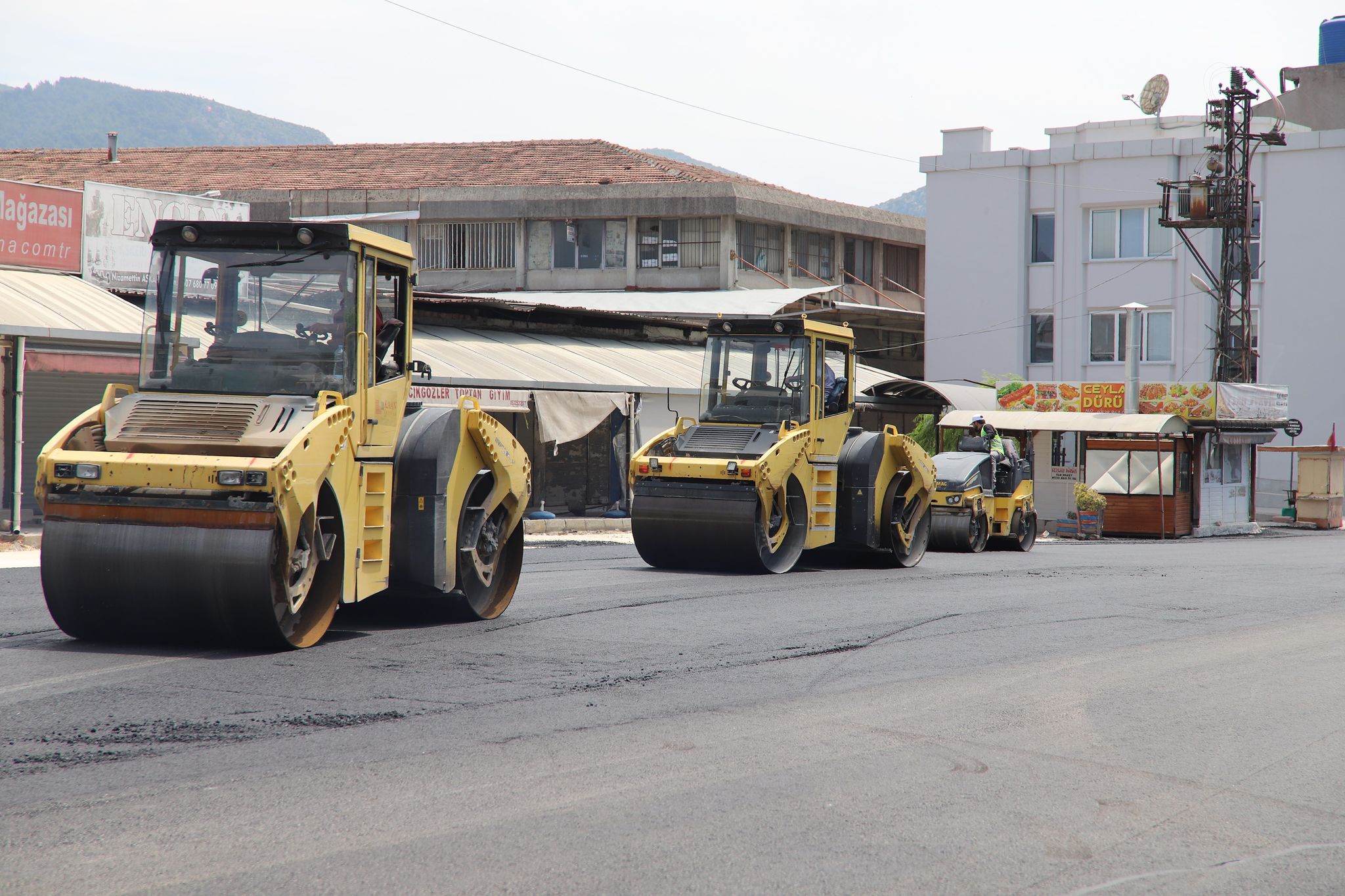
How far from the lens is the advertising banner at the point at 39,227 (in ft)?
68.5

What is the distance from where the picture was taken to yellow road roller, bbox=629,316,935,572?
15.0m

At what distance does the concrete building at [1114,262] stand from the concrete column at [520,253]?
12599mm

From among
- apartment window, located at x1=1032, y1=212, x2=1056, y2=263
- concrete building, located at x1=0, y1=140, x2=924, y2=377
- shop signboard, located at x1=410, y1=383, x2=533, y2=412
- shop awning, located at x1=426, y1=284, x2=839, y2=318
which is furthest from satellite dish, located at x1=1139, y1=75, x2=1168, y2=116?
shop signboard, located at x1=410, y1=383, x2=533, y2=412

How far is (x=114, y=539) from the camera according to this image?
8.11 m

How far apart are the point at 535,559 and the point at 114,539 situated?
9.16 m

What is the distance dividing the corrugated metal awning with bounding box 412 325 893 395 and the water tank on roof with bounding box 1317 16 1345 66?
2963cm

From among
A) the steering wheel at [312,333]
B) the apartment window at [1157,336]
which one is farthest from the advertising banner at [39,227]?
the apartment window at [1157,336]

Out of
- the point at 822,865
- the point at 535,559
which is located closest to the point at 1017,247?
the point at 535,559

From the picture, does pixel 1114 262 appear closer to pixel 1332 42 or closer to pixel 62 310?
pixel 1332 42

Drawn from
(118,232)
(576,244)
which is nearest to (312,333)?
(118,232)

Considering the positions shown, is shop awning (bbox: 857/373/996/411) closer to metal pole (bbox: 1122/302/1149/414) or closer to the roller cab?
metal pole (bbox: 1122/302/1149/414)

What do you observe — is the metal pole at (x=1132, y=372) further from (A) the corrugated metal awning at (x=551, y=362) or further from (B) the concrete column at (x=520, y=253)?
(B) the concrete column at (x=520, y=253)

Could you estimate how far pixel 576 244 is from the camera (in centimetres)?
4125

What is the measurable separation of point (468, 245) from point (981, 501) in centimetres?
2314
